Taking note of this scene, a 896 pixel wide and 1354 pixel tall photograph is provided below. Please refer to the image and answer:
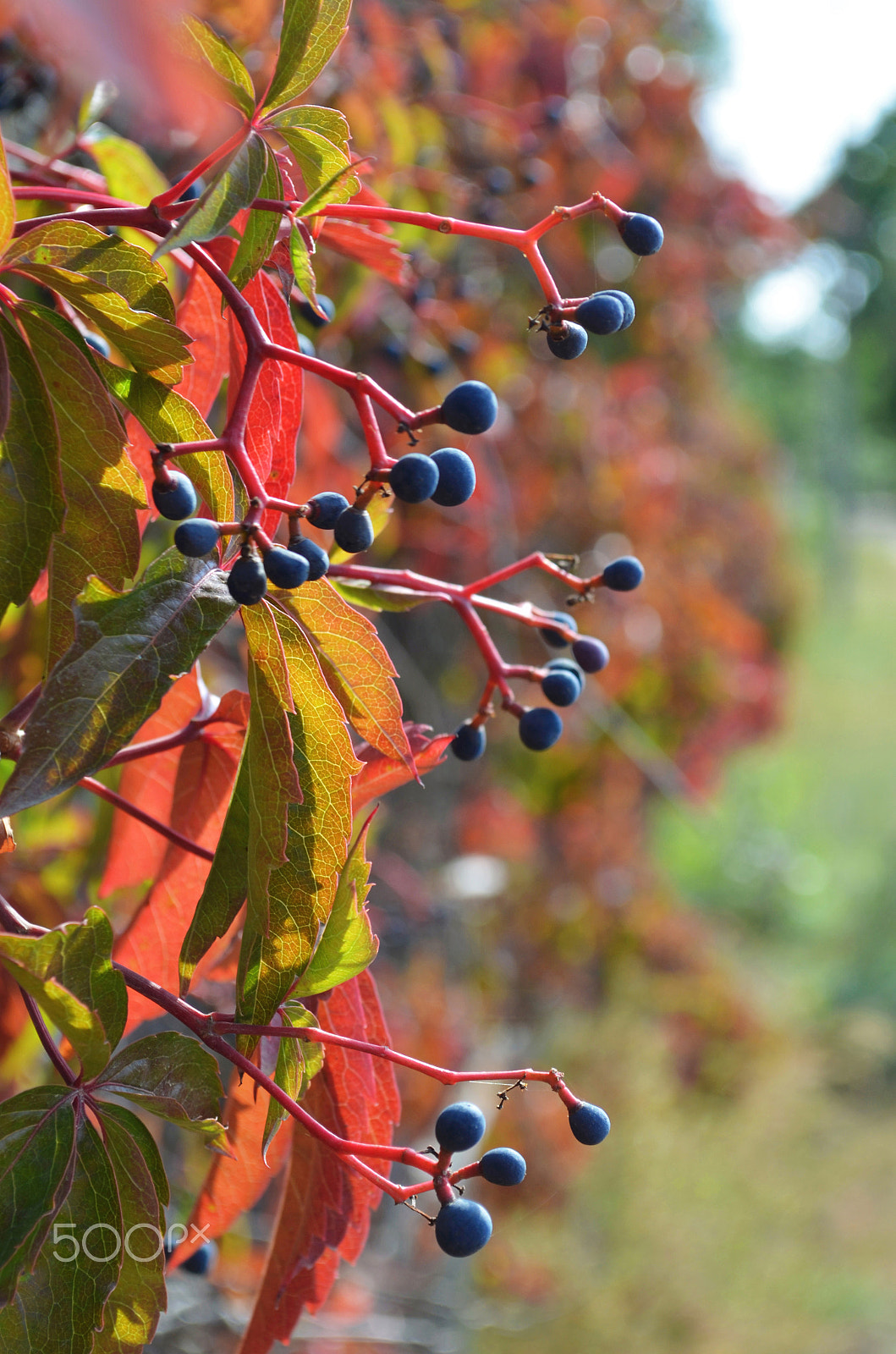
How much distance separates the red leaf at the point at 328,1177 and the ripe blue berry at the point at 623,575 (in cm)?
28

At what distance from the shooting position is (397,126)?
4.13 feet

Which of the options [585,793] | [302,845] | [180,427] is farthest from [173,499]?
[585,793]

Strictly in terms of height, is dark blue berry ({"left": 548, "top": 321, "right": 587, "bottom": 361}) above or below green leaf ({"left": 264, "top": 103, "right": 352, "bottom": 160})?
above

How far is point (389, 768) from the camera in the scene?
0.55 meters

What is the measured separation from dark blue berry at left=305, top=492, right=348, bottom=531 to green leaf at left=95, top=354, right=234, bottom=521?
1.4 inches

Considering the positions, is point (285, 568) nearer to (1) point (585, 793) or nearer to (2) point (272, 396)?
(2) point (272, 396)

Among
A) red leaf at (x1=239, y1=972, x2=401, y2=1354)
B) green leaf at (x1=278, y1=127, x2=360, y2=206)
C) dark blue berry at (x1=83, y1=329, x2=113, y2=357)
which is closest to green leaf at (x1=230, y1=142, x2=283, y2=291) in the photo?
green leaf at (x1=278, y1=127, x2=360, y2=206)

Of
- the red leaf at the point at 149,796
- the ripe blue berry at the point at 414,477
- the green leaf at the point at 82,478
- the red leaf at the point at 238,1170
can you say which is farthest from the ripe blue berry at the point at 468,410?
the red leaf at the point at 238,1170

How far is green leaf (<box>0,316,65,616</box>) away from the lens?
1.45 ft

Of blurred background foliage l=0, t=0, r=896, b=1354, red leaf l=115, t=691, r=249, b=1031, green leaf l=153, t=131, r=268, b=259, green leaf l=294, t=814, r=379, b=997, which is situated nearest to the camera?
green leaf l=153, t=131, r=268, b=259

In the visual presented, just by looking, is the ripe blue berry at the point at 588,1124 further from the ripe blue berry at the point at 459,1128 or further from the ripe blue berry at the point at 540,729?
the ripe blue berry at the point at 540,729

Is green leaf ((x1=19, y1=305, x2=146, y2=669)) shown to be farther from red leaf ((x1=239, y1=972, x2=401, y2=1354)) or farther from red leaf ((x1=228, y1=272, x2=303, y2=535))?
red leaf ((x1=239, y1=972, x2=401, y2=1354))

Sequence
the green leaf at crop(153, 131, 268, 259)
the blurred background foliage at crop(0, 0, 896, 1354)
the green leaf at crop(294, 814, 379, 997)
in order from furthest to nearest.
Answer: the blurred background foliage at crop(0, 0, 896, 1354)
the green leaf at crop(294, 814, 379, 997)
the green leaf at crop(153, 131, 268, 259)

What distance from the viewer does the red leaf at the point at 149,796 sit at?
0.62 m
